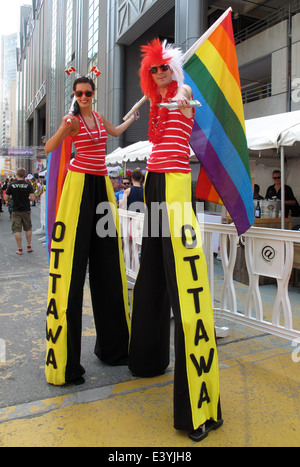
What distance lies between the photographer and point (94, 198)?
2.76m

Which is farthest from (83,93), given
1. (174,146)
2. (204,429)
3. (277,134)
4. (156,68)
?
(277,134)

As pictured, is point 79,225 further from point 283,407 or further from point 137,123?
point 137,123

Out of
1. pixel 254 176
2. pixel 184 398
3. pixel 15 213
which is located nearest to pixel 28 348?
pixel 184 398

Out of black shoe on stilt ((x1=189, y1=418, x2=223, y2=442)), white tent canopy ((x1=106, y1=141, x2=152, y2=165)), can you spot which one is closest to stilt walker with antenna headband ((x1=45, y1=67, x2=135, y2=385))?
black shoe on stilt ((x1=189, y1=418, x2=223, y2=442))

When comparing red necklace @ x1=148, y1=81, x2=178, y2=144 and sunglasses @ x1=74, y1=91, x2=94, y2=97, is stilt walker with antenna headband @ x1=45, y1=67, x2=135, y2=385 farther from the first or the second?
red necklace @ x1=148, y1=81, x2=178, y2=144

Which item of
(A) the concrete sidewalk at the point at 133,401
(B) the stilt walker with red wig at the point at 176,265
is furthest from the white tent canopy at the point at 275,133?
(B) the stilt walker with red wig at the point at 176,265

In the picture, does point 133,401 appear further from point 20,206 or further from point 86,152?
point 20,206

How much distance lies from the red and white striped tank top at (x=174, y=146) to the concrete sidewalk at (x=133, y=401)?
5.02 ft

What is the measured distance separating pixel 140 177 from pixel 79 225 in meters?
3.95

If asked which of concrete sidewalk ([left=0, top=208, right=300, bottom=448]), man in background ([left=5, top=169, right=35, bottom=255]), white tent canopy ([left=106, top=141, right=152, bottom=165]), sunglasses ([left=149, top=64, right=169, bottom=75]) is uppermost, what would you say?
white tent canopy ([left=106, top=141, right=152, bottom=165])

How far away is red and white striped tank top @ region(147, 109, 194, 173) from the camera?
2320 mm

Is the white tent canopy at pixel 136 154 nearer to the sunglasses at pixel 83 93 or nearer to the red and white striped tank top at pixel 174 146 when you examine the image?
the sunglasses at pixel 83 93

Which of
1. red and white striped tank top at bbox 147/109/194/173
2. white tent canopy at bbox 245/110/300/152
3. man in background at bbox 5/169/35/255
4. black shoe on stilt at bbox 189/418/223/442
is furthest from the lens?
man in background at bbox 5/169/35/255

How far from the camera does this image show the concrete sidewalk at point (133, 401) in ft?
6.81
